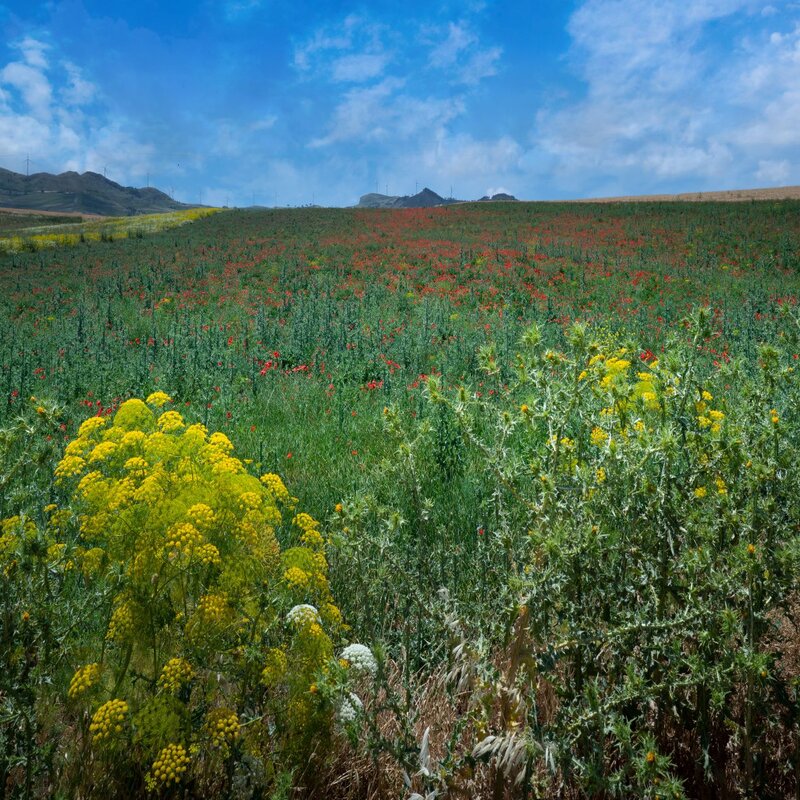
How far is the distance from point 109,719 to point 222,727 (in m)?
0.35

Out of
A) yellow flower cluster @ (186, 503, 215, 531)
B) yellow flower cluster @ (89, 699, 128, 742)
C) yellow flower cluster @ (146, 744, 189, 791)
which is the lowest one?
yellow flower cluster @ (146, 744, 189, 791)

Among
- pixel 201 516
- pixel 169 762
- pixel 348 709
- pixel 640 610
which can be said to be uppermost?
pixel 201 516

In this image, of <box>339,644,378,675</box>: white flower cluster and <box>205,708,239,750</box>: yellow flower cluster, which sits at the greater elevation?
<box>205,708,239,750</box>: yellow flower cluster

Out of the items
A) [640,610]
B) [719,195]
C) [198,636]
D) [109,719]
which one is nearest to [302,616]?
[198,636]

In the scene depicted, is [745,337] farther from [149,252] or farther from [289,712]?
[149,252]

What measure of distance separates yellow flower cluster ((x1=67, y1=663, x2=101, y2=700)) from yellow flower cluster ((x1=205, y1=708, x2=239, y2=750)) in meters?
0.40

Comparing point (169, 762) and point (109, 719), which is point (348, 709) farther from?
point (109, 719)

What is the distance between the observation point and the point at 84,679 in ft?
6.20

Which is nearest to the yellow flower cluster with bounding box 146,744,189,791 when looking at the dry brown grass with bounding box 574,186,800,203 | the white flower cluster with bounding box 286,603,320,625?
the white flower cluster with bounding box 286,603,320,625

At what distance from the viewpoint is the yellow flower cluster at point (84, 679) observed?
1.88 meters

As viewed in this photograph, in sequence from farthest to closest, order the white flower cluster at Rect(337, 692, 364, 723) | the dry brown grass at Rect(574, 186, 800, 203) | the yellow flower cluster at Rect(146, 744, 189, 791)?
the dry brown grass at Rect(574, 186, 800, 203) → the white flower cluster at Rect(337, 692, 364, 723) → the yellow flower cluster at Rect(146, 744, 189, 791)

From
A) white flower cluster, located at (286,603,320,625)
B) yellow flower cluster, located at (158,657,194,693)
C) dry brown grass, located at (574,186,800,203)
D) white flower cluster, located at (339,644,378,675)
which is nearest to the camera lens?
yellow flower cluster, located at (158,657,194,693)

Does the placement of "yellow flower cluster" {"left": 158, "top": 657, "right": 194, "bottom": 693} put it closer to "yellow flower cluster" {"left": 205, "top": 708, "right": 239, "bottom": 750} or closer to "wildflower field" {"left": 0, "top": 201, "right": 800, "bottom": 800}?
"wildflower field" {"left": 0, "top": 201, "right": 800, "bottom": 800}

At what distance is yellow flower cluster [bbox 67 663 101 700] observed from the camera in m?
1.88
